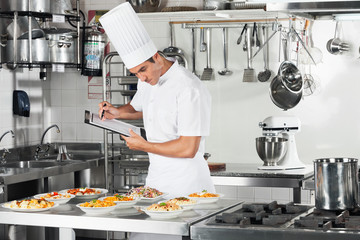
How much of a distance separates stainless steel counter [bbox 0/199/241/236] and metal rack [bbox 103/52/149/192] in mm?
2619

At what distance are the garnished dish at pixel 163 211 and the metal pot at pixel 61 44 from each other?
3.25 metres

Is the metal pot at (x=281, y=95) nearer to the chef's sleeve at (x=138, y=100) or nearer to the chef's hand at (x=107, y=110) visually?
the chef's sleeve at (x=138, y=100)

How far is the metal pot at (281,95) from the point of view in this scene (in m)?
5.43

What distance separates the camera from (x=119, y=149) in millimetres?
6418

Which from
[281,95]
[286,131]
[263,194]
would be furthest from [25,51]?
[263,194]

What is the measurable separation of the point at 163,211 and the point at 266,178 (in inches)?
82.4

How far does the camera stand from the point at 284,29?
18.7 feet

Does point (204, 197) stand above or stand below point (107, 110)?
below

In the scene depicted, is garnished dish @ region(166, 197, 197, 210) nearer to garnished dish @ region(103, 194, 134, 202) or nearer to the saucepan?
garnished dish @ region(103, 194, 134, 202)

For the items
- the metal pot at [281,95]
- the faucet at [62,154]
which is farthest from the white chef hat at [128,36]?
the faucet at [62,154]

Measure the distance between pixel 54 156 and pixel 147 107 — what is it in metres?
2.75

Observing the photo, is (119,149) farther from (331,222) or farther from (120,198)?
(331,222)

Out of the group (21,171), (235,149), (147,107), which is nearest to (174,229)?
(147,107)

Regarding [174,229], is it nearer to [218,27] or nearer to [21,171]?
[21,171]
